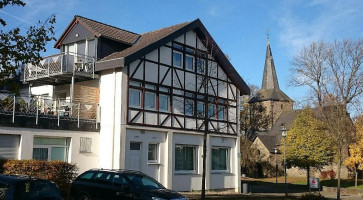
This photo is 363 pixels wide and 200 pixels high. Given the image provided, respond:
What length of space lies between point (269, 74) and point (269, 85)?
87.1 inches

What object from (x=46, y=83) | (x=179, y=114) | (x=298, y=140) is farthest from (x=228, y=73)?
(x=298, y=140)

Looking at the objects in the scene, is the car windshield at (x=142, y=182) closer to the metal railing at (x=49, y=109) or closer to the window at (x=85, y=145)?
the metal railing at (x=49, y=109)

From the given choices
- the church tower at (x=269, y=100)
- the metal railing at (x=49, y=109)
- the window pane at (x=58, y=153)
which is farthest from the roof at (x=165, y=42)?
the church tower at (x=269, y=100)

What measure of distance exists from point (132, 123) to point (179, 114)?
3.98 metres

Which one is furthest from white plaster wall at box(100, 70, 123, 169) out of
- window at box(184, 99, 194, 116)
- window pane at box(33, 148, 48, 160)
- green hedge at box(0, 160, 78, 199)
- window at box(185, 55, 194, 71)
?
window at box(185, 55, 194, 71)

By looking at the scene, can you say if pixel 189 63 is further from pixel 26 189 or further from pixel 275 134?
pixel 275 134

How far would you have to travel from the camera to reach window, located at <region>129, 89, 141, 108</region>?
22694 mm

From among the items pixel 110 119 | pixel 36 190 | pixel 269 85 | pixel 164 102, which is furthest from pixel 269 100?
pixel 36 190

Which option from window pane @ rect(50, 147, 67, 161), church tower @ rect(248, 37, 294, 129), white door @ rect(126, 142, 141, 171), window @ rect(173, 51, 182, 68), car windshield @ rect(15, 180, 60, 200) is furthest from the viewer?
church tower @ rect(248, 37, 294, 129)

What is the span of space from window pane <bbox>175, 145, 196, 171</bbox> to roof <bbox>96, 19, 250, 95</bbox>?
633 cm

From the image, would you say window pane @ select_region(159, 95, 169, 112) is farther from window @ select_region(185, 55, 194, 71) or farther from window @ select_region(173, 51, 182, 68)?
window @ select_region(185, 55, 194, 71)

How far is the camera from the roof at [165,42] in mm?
22623

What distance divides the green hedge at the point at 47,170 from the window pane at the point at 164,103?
304 inches

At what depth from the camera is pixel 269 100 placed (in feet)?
254
